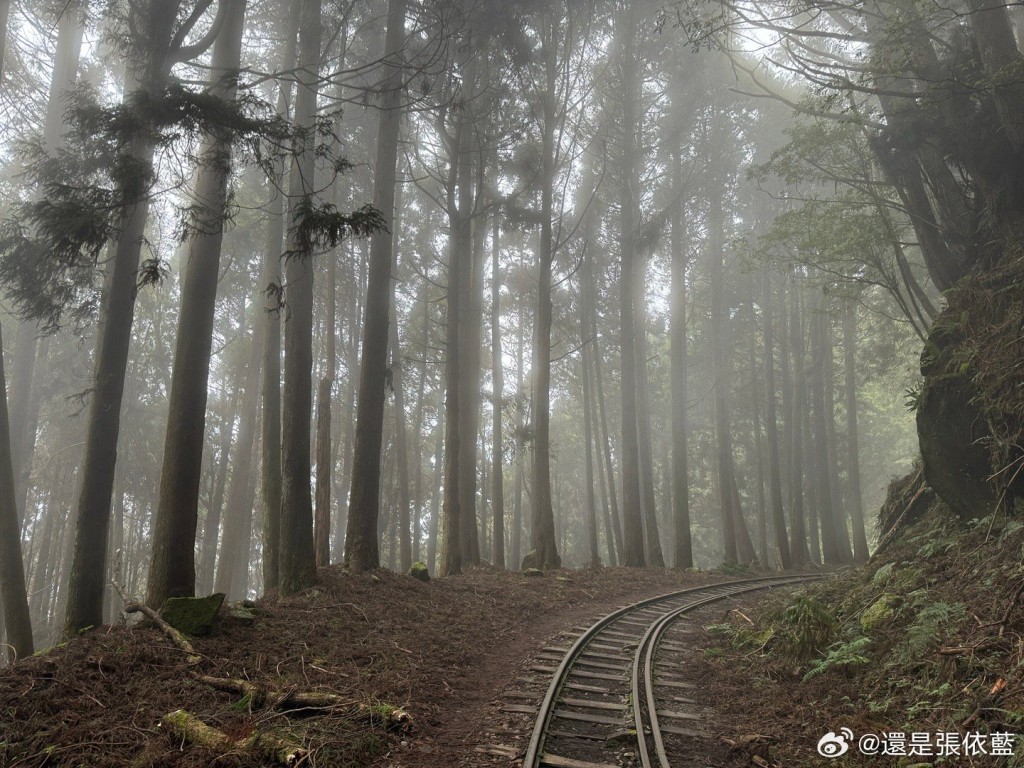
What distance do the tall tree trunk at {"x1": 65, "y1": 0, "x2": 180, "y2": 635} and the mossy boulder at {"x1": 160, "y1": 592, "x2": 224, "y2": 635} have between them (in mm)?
1591

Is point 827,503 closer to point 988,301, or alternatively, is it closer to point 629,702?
point 988,301

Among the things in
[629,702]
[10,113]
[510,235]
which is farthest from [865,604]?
[10,113]

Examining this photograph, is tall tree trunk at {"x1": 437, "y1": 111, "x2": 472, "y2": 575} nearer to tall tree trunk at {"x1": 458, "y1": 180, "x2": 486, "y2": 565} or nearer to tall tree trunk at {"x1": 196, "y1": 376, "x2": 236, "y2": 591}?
A: tall tree trunk at {"x1": 458, "y1": 180, "x2": 486, "y2": 565}

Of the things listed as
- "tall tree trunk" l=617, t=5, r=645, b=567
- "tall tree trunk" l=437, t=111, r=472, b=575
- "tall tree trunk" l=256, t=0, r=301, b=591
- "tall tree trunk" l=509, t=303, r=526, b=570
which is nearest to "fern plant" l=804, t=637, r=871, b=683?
"tall tree trunk" l=256, t=0, r=301, b=591

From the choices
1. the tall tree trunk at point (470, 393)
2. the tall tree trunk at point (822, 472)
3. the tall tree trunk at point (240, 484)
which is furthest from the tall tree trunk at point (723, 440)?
the tall tree trunk at point (240, 484)

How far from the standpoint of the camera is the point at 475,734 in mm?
5238

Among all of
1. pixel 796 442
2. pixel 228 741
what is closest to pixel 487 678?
pixel 228 741

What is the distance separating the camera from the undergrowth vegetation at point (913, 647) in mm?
4500

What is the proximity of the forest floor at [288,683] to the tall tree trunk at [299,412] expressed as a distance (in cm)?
62

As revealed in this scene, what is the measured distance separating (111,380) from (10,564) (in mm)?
3362

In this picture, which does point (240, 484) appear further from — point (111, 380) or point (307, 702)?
point (307, 702)

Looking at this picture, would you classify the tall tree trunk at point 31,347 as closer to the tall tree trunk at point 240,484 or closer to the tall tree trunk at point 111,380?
the tall tree trunk at point 240,484

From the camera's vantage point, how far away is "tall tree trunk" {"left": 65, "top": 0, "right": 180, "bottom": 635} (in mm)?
7238

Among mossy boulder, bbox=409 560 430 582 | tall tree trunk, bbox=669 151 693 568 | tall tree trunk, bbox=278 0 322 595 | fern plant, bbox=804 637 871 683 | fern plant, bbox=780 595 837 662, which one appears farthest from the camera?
tall tree trunk, bbox=669 151 693 568
